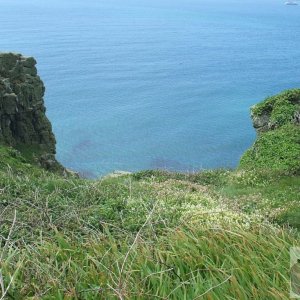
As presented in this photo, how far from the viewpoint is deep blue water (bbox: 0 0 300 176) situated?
8488cm

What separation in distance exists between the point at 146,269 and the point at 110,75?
410ft

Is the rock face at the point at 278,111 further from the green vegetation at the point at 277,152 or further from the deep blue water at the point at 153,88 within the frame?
the deep blue water at the point at 153,88

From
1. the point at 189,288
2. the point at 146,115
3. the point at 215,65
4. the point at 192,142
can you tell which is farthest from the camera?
the point at 215,65

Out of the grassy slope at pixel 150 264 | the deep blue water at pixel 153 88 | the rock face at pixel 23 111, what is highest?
the grassy slope at pixel 150 264

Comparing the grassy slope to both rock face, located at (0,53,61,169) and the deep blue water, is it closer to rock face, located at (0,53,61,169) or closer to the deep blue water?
rock face, located at (0,53,61,169)

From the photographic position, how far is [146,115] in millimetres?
103375

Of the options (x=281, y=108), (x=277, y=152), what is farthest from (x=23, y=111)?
(x=277, y=152)

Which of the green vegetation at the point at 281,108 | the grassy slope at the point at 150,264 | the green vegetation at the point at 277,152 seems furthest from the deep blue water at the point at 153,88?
the grassy slope at the point at 150,264

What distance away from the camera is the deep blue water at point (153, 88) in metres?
84.9

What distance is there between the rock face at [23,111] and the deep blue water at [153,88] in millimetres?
24293

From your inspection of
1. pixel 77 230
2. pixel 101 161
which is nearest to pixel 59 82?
pixel 101 161

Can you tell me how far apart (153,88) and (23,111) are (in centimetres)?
7533

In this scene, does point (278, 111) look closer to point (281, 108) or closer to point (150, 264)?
point (281, 108)

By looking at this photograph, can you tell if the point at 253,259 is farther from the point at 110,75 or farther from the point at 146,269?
the point at 110,75
